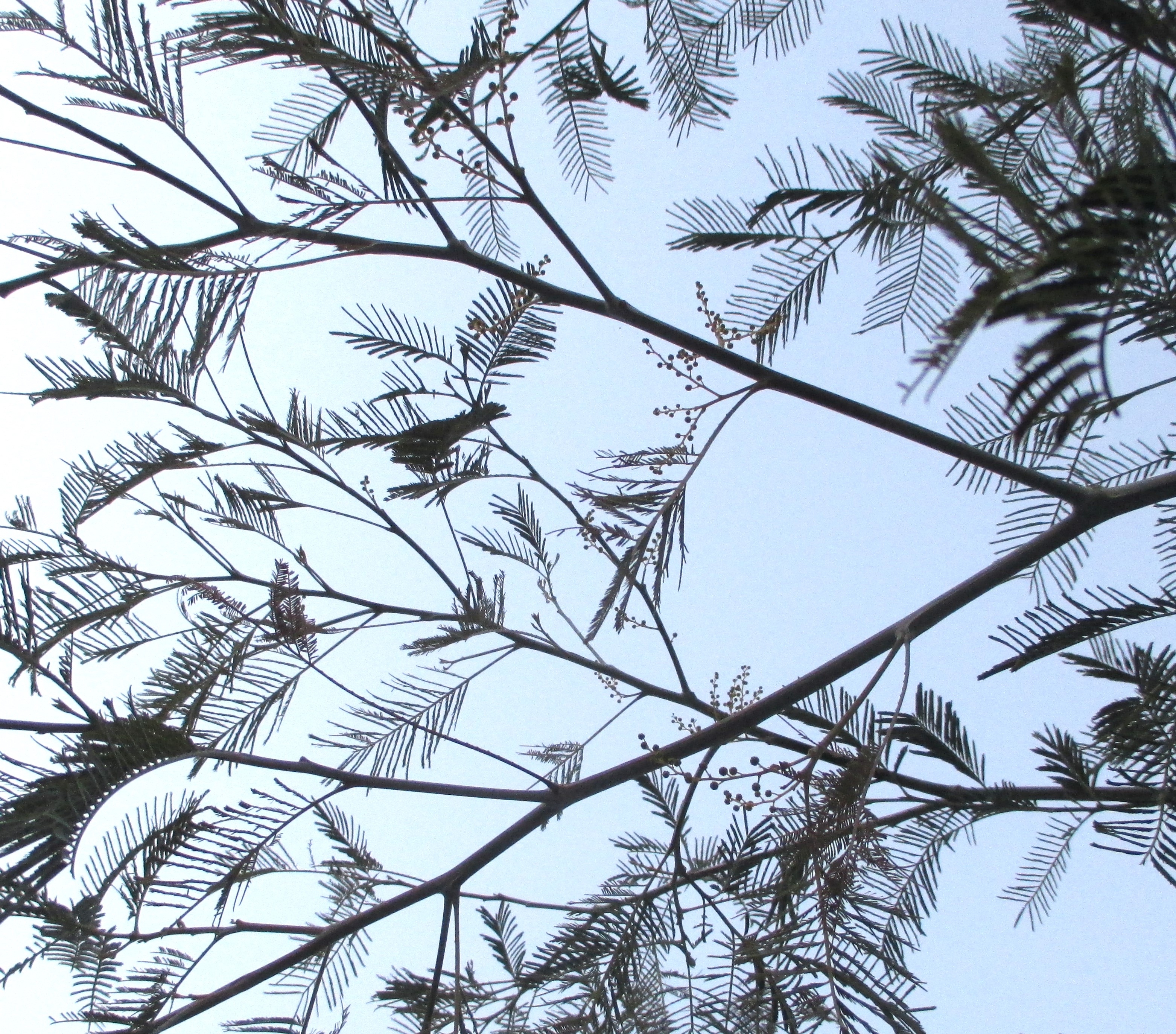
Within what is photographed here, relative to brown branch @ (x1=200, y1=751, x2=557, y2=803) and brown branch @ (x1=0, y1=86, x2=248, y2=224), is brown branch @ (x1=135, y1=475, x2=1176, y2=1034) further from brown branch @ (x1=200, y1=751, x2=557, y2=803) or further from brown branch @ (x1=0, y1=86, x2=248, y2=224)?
brown branch @ (x1=0, y1=86, x2=248, y2=224)

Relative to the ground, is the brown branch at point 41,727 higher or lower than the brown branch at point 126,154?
lower

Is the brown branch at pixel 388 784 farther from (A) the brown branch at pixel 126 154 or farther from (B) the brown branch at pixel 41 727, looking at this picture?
(A) the brown branch at pixel 126 154

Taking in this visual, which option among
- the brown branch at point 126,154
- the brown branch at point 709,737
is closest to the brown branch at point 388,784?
the brown branch at point 709,737

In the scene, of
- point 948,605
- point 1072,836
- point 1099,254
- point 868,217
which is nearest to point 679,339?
point 868,217

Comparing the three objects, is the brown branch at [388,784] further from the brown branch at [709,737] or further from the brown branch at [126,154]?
the brown branch at [126,154]

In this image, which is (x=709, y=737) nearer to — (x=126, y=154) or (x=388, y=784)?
(x=388, y=784)

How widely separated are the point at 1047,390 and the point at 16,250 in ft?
1.86

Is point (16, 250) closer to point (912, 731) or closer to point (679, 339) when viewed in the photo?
point (679, 339)

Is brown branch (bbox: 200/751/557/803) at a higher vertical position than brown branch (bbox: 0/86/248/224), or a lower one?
lower

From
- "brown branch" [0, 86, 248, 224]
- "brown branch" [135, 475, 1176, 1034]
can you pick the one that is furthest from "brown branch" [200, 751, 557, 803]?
"brown branch" [0, 86, 248, 224]

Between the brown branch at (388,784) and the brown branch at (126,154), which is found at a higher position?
the brown branch at (126,154)

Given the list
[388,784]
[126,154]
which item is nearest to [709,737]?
Result: [388,784]

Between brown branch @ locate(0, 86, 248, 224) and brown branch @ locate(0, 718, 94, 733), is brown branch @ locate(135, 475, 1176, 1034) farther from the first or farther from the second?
brown branch @ locate(0, 86, 248, 224)

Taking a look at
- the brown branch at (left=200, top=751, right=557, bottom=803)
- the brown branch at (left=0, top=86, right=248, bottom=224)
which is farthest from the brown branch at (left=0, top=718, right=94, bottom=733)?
the brown branch at (left=0, top=86, right=248, bottom=224)
